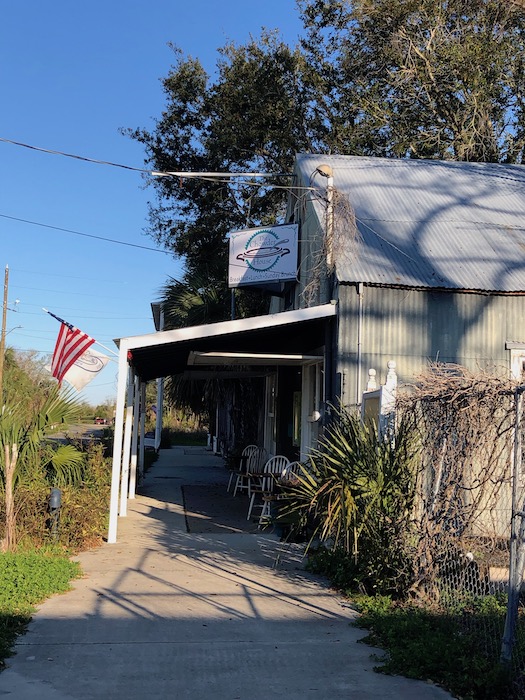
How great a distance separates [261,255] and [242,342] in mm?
2861

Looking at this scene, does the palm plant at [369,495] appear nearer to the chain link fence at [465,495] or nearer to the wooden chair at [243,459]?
the chain link fence at [465,495]

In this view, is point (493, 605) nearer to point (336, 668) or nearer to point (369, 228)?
point (336, 668)

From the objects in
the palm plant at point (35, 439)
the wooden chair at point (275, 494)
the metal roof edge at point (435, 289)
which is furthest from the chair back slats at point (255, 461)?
the metal roof edge at point (435, 289)

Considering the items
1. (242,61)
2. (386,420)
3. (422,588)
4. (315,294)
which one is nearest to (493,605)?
(422,588)

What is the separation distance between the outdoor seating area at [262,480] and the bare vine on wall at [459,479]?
2806 millimetres

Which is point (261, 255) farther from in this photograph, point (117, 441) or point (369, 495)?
point (369, 495)

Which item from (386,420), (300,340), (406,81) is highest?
(406,81)

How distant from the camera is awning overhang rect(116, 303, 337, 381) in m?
9.82

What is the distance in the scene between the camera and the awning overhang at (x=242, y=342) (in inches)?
387

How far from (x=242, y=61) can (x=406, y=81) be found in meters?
5.87

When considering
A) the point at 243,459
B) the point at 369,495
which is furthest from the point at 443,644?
the point at 243,459

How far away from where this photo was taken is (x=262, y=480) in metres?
12.9

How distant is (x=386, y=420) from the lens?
298 inches

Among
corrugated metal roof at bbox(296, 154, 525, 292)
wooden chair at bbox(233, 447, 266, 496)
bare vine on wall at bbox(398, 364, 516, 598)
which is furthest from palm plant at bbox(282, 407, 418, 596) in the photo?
wooden chair at bbox(233, 447, 266, 496)
